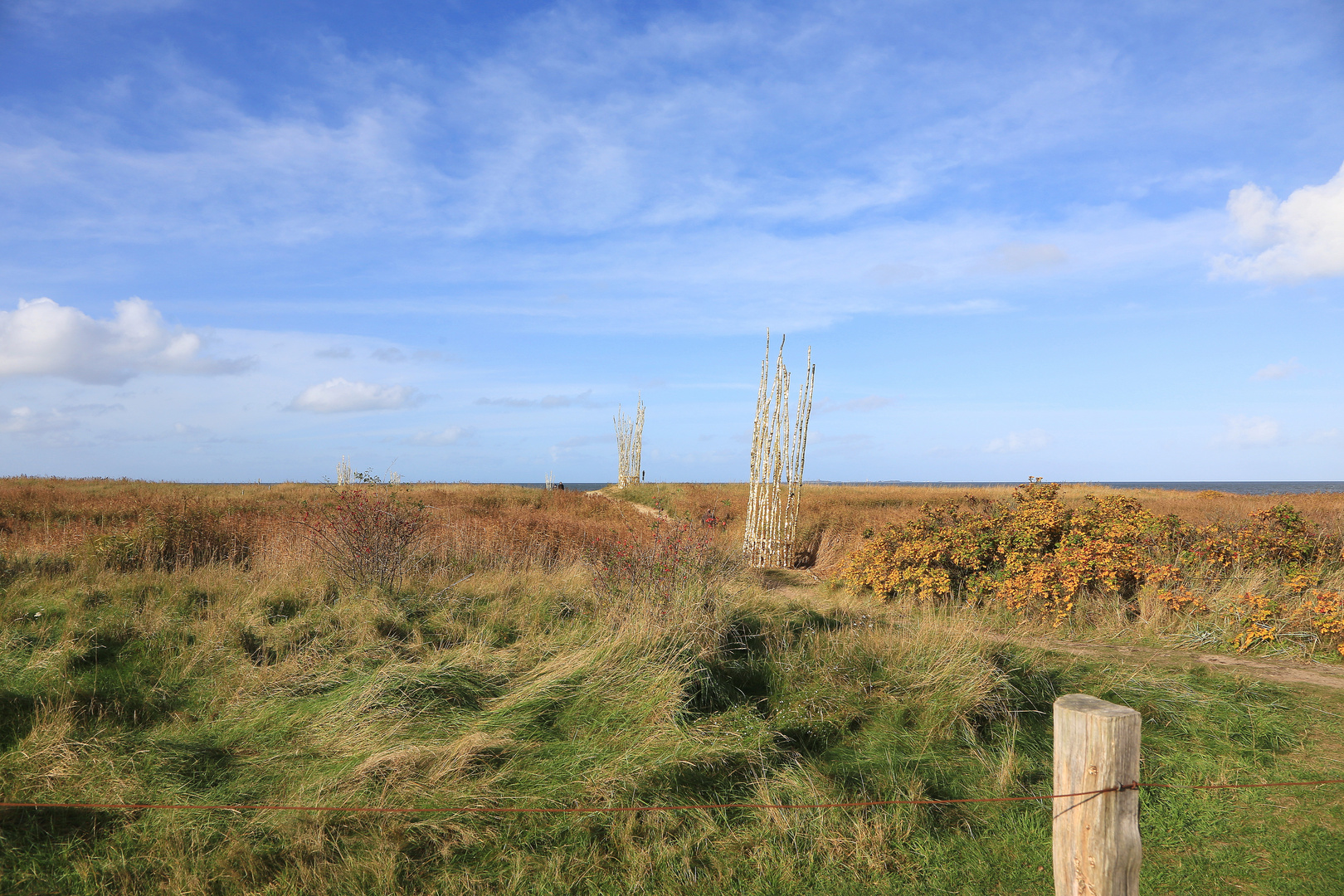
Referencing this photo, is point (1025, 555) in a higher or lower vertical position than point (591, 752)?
higher

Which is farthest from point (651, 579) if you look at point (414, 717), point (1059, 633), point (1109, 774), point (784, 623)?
point (1109, 774)

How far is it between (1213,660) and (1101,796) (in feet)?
19.8

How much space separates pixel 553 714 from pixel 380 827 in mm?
1350

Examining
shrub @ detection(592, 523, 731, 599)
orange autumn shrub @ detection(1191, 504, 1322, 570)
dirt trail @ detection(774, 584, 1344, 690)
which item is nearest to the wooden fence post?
dirt trail @ detection(774, 584, 1344, 690)

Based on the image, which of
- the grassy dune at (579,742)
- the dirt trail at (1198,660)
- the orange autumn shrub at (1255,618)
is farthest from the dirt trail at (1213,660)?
the grassy dune at (579,742)

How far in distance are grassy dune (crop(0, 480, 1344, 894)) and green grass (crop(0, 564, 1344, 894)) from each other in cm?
2

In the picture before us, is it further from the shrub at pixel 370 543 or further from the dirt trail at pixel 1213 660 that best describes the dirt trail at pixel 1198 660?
the shrub at pixel 370 543

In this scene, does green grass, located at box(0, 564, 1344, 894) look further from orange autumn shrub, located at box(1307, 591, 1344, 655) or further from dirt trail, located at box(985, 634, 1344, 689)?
orange autumn shrub, located at box(1307, 591, 1344, 655)

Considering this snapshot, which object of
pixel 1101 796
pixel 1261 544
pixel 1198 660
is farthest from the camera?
pixel 1261 544

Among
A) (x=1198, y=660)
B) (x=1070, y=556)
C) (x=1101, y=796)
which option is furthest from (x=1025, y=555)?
(x=1101, y=796)

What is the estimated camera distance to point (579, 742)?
14.1 feet

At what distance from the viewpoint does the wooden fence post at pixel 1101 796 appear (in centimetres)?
233

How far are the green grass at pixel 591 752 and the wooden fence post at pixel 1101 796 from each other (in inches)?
51.5

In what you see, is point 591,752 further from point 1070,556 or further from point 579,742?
point 1070,556
